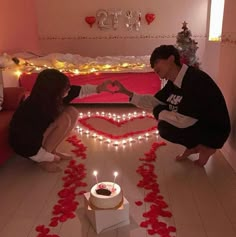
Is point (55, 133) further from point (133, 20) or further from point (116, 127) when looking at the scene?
point (133, 20)

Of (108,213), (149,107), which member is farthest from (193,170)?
(108,213)

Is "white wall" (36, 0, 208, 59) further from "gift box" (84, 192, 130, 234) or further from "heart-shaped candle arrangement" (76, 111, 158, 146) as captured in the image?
"gift box" (84, 192, 130, 234)

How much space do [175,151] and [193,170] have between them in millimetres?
387

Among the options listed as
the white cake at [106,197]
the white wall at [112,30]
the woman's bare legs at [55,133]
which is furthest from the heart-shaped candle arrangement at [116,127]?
the white wall at [112,30]

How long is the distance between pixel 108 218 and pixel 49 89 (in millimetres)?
1012

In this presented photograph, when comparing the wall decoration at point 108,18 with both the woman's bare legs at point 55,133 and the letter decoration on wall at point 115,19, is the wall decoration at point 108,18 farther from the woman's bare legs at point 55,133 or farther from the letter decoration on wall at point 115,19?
the woman's bare legs at point 55,133

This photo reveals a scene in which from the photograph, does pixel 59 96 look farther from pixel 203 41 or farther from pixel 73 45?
pixel 203 41

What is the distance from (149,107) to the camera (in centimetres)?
254

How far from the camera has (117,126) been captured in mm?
3262

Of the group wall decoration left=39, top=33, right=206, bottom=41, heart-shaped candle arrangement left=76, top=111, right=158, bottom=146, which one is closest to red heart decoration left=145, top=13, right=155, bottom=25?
wall decoration left=39, top=33, right=206, bottom=41

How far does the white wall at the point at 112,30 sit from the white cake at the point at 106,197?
15.4 ft

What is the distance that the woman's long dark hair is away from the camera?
2.10m

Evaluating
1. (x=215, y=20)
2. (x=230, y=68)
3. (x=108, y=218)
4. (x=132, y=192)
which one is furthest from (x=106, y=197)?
(x=215, y=20)

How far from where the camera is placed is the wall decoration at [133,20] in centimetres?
569
